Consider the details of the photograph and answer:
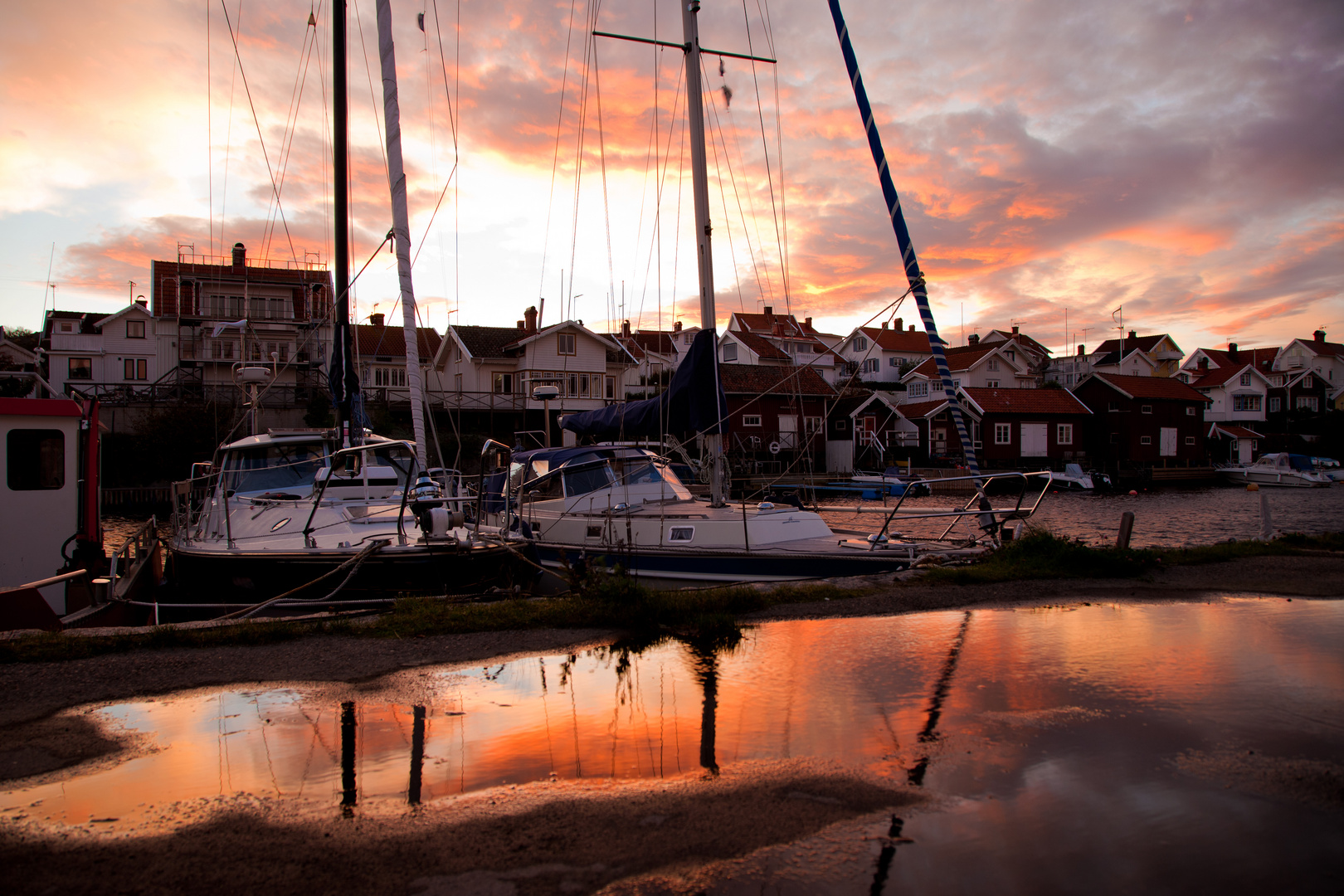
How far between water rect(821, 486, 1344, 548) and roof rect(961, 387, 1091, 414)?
8.10 meters

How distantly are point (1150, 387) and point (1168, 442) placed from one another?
442 centimetres

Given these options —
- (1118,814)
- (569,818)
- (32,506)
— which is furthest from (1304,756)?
(32,506)

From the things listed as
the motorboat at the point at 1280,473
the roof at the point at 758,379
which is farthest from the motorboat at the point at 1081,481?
the roof at the point at 758,379

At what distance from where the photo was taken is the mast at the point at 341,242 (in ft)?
45.6

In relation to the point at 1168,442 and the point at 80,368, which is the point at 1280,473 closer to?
the point at 1168,442

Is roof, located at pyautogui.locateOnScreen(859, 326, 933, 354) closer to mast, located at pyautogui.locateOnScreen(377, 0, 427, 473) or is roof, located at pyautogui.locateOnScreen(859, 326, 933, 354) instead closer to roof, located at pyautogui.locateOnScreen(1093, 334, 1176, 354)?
roof, located at pyautogui.locateOnScreen(1093, 334, 1176, 354)

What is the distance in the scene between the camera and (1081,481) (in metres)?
48.4

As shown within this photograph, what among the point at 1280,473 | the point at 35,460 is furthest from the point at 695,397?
the point at 1280,473

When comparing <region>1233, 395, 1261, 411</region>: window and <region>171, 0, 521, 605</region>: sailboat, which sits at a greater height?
<region>1233, 395, 1261, 411</region>: window

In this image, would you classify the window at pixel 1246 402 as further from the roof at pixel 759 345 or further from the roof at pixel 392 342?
the roof at pixel 392 342

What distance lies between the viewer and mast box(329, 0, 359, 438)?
45.6 ft

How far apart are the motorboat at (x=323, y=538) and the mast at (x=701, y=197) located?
11.9ft

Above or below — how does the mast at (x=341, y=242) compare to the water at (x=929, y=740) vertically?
above

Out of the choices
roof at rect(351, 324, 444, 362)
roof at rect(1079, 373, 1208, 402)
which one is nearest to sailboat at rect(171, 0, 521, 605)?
roof at rect(351, 324, 444, 362)
